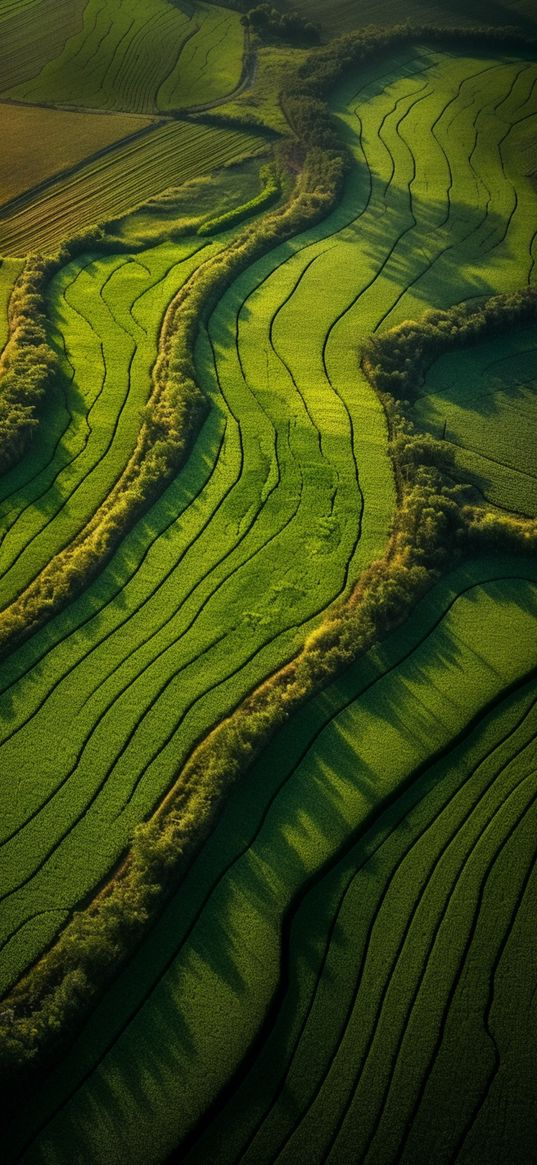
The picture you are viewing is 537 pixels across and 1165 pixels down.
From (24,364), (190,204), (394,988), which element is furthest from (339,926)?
(190,204)

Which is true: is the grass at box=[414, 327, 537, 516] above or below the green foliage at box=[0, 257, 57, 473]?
below

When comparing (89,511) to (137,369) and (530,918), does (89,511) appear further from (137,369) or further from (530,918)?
(530,918)

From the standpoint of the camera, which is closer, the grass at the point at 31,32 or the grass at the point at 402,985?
the grass at the point at 402,985

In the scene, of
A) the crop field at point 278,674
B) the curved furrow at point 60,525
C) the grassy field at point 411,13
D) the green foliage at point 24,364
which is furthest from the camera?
the grassy field at point 411,13

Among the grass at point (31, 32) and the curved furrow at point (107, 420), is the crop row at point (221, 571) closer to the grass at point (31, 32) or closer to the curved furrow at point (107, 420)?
the curved furrow at point (107, 420)

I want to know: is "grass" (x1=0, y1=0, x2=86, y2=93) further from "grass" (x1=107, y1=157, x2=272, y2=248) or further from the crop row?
the crop row

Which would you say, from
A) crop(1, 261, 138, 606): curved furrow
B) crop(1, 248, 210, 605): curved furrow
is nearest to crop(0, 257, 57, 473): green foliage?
crop(1, 248, 210, 605): curved furrow

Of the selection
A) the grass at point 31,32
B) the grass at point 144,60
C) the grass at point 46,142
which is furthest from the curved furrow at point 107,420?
the grass at point 31,32

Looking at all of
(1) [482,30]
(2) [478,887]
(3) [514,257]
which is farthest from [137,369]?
(1) [482,30]
